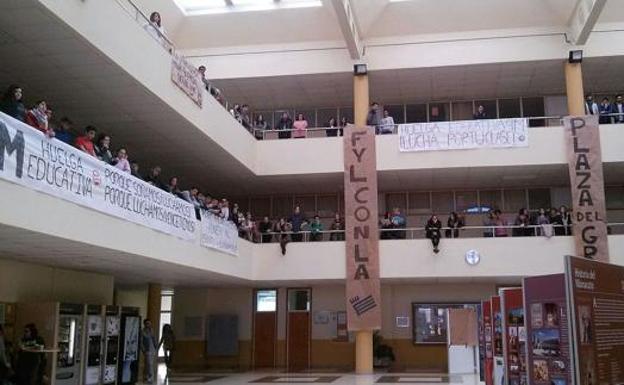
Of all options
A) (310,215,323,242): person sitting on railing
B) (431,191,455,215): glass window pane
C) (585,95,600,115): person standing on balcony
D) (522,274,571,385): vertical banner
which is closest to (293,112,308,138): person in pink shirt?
(310,215,323,242): person sitting on railing

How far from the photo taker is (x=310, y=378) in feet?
73.5

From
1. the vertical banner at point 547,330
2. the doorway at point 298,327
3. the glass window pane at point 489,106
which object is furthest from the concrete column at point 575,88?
the vertical banner at point 547,330

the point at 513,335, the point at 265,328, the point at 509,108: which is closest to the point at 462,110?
the point at 509,108

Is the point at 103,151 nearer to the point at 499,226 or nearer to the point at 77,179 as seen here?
the point at 77,179

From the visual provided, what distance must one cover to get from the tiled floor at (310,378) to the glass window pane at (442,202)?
8413 mm

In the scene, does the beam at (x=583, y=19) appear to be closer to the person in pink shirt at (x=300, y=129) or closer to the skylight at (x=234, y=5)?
the skylight at (x=234, y=5)

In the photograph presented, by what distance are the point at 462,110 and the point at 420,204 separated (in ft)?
15.1

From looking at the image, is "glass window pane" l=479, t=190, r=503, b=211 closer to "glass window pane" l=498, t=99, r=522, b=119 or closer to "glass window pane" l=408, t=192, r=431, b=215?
"glass window pane" l=408, t=192, r=431, b=215

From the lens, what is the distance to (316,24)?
2611 cm

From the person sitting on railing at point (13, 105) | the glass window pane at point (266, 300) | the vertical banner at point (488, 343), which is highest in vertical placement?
the person sitting on railing at point (13, 105)

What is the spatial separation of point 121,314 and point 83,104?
256 inches

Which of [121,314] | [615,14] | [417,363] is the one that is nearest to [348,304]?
[417,363]

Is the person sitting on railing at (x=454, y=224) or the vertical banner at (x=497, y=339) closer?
the vertical banner at (x=497, y=339)

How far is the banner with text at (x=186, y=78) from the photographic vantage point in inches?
709
